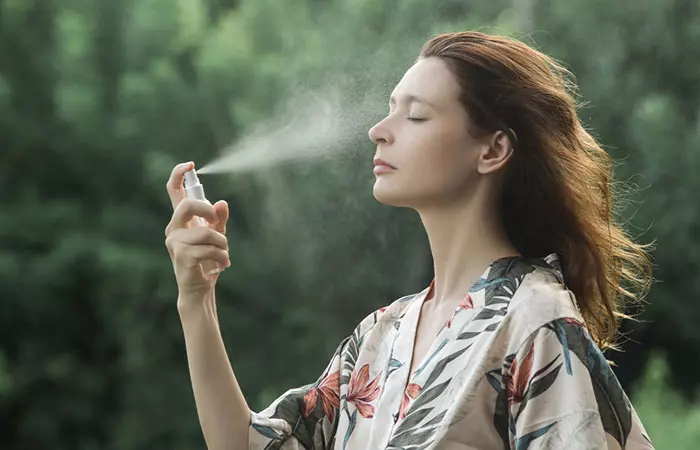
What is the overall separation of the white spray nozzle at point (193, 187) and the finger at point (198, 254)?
0.06 meters

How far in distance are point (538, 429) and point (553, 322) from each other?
9 cm

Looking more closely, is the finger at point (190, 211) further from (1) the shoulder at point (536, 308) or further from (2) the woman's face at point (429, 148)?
(1) the shoulder at point (536, 308)

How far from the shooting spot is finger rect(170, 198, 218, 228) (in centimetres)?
95

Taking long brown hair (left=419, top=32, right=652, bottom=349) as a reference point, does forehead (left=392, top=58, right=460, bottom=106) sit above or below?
above

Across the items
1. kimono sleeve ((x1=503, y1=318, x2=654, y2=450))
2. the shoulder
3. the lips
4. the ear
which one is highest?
the lips

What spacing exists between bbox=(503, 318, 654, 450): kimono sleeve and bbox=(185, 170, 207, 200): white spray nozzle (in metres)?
0.35

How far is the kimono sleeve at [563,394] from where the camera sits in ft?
2.68

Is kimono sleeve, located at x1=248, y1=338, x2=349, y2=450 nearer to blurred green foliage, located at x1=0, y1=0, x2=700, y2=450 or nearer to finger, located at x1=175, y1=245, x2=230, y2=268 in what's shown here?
finger, located at x1=175, y1=245, x2=230, y2=268

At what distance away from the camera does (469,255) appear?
979 millimetres

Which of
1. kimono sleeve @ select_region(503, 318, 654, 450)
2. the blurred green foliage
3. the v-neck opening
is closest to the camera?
kimono sleeve @ select_region(503, 318, 654, 450)

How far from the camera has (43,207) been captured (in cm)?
296

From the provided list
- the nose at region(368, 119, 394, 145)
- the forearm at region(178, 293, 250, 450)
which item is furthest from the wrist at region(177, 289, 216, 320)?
the nose at region(368, 119, 394, 145)

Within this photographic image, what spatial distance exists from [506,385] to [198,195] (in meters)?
0.36

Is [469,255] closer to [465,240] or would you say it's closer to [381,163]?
[465,240]
